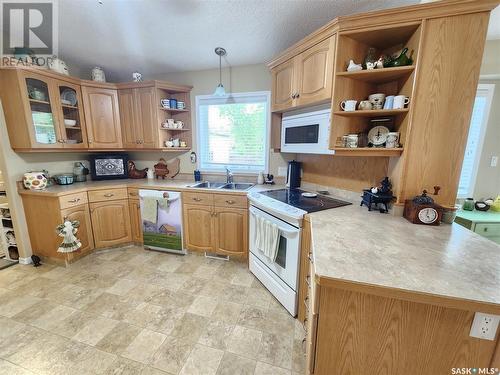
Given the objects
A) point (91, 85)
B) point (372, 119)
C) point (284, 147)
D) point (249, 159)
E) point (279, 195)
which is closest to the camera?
point (372, 119)

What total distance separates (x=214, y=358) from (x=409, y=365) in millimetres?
1126

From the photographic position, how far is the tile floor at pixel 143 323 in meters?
1.35

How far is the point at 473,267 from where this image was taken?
88cm

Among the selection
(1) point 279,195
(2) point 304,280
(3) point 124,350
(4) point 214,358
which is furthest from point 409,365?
(3) point 124,350

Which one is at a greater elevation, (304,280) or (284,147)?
(284,147)

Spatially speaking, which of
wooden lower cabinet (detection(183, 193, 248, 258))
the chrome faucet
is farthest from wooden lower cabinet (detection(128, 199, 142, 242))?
the chrome faucet

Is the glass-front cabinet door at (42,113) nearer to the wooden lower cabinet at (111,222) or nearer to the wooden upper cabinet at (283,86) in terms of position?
the wooden lower cabinet at (111,222)

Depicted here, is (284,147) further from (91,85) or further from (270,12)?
(91,85)

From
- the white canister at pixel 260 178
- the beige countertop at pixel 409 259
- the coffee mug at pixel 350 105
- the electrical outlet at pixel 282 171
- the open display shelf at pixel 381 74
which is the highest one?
the open display shelf at pixel 381 74

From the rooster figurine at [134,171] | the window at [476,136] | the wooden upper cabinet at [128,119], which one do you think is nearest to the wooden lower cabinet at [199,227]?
the rooster figurine at [134,171]

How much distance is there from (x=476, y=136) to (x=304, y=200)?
213cm

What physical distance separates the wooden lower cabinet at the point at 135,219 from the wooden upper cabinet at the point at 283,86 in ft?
7.11

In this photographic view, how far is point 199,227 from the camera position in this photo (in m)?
2.59

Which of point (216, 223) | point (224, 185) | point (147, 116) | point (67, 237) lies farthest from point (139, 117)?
point (216, 223)
